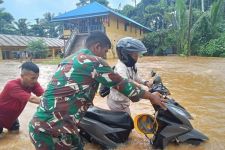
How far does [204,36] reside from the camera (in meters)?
27.5

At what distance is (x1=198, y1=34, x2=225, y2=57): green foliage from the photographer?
24419 mm

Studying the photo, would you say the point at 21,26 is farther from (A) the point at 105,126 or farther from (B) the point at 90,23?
(A) the point at 105,126

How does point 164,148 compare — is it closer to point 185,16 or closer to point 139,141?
point 139,141

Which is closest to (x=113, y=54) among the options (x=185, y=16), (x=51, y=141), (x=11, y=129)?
(x=185, y=16)

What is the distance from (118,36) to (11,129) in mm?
→ 28453

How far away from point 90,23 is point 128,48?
26.9 metres

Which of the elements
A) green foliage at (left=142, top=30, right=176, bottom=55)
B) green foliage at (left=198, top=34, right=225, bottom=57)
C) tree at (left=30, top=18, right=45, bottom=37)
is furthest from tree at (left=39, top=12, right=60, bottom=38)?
green foliage at (left=198, top=34, right=225, bottom=57)

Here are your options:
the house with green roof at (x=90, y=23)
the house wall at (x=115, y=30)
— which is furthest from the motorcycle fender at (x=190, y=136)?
the house wall at (x=115, y=30)

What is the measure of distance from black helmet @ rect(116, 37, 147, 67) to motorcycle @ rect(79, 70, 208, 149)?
393 millimetres

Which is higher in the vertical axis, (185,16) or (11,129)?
(185,16)

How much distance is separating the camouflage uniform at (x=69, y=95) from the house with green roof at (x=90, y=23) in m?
24.6

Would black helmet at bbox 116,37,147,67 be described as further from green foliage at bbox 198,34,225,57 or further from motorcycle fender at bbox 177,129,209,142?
green foliage at bbox 198,34,225,57

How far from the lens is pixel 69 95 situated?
2.35 m

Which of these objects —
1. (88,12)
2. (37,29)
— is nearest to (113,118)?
(88,12)
